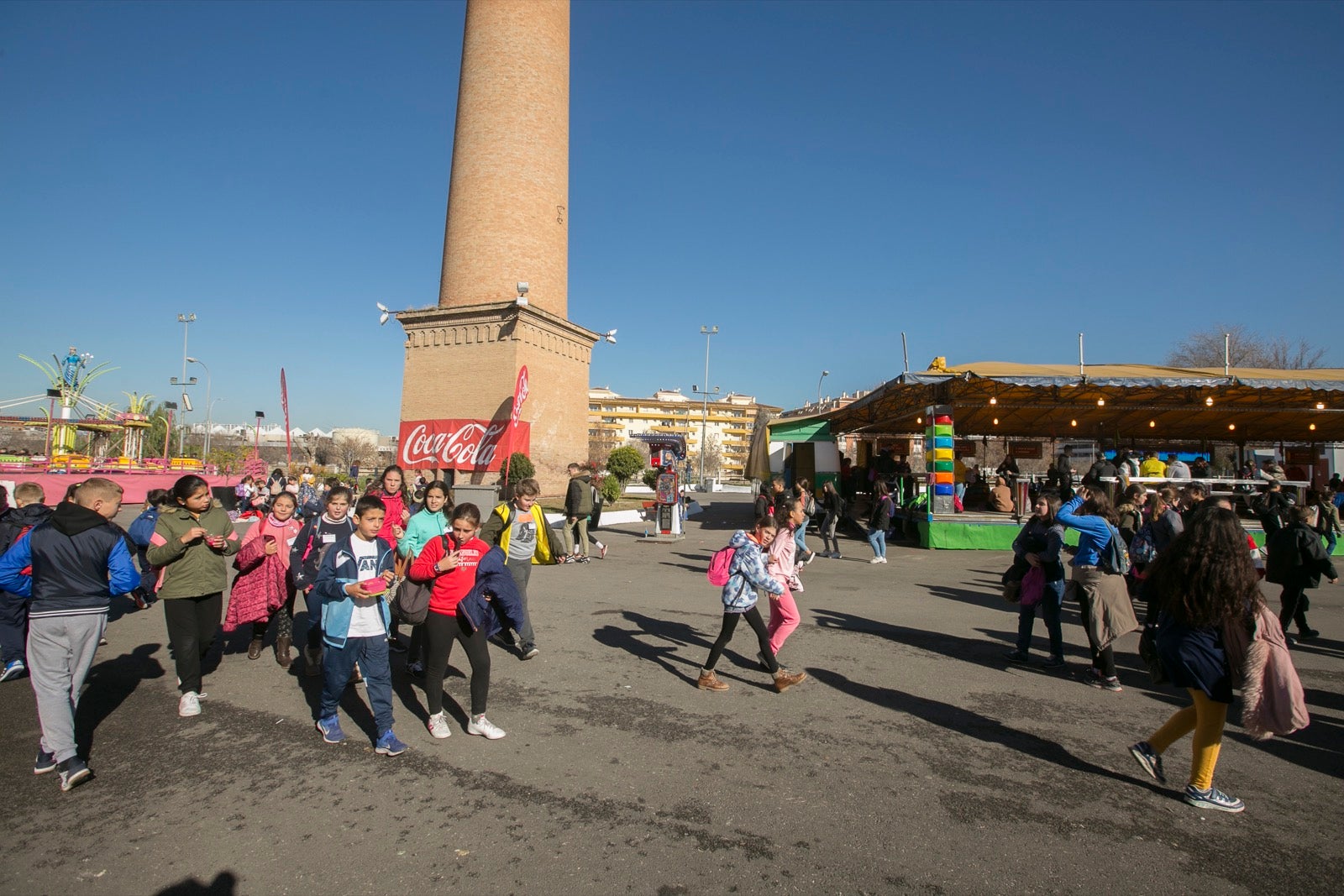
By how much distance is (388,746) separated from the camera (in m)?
4.43

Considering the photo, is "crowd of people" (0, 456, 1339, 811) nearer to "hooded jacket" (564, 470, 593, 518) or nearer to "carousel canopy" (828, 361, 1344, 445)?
"hooded jacket" (564, 470, 593, 518)

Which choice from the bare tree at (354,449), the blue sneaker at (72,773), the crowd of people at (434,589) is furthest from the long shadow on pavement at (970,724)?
the bare tree at (354,449)

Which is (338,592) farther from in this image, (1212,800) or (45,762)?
(1212,800)

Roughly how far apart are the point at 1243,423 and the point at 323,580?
2542 cm

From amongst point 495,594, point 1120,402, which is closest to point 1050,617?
point 495,594

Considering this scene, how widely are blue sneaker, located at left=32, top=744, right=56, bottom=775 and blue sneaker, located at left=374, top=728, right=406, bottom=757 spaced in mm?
1739

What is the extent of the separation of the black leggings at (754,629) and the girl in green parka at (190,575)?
12.2 feet

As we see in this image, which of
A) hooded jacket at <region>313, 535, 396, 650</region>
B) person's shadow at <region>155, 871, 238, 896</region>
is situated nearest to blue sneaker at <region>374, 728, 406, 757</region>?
hooded jacket at <region>313, 535, 396, 650</region>

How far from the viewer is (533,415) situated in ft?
83.4

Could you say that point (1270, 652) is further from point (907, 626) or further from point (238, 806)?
point (238, 806)

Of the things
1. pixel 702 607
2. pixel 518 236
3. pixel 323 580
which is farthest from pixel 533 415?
pixel 323 580

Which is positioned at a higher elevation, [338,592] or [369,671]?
[338,592]

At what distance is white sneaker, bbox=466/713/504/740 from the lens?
4680mm

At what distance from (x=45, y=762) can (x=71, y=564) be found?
1156 millimetres
